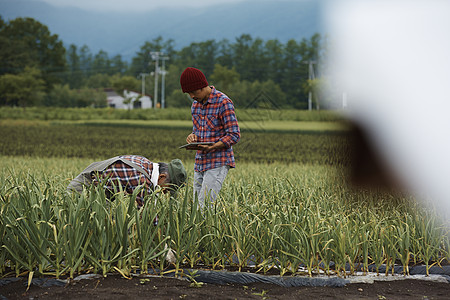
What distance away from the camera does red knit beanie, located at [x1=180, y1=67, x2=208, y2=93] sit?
400 cm

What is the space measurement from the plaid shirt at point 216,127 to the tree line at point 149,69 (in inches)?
1354

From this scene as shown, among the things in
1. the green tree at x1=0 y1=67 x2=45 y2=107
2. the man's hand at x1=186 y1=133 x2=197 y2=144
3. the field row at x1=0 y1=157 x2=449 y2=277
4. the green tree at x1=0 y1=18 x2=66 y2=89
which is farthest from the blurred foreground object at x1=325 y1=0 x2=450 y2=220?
the green tree at x1=0 y1=18 x2=66 y2=89

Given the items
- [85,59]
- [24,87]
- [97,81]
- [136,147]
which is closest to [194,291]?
[136,147]

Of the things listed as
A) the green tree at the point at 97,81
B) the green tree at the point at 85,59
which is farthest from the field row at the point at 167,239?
the green tree at the point at 85,59

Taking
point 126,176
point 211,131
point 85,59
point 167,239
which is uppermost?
point 85,59

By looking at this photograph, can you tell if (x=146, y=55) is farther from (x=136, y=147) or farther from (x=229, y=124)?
(x=229, y=124)

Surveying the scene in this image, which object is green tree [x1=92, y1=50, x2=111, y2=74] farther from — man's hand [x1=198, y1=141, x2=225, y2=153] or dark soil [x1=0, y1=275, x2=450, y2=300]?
A: dark soil [x1=0, y1=275, x2=450, y2=300]

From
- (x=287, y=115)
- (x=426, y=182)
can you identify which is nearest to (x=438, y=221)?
(x=426, y=182)

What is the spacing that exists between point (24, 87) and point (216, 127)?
44.2 meters

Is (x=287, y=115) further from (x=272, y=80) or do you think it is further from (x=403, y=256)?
(x=403, y=256)

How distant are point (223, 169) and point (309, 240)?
3.71ft

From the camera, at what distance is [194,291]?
2809 millimetres

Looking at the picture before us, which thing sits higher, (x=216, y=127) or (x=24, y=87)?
(x=24, y=87)

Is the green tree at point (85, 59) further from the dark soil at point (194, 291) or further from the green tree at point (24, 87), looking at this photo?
the dark soil at point (194, 291)
